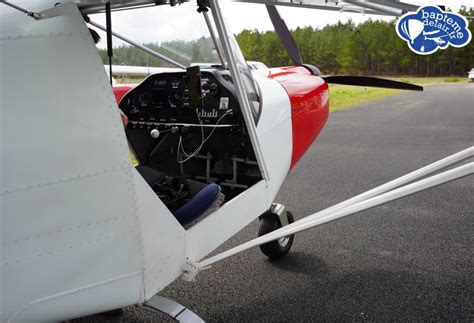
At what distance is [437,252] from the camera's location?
3.88 meters

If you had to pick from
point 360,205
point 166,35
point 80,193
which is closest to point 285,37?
point 166,35

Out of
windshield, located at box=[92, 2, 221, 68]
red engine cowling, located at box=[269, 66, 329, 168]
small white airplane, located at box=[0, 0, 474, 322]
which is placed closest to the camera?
small white airplane, located at box=[0, 0, 474, 322]

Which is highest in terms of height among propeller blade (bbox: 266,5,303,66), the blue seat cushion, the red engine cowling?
propeller blade (bbox: 266,5,303,66)

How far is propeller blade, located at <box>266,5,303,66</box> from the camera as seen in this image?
4504mm

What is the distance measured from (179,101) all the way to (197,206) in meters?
1.20

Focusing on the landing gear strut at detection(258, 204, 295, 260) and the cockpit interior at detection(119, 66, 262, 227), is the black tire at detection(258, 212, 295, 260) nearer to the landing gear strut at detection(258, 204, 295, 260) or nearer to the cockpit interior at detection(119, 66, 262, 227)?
the landing gear strut at detection(258, 204, 295, 260)

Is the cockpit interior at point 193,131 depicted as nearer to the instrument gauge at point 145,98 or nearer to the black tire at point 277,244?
the instrument gauge at point 145,98

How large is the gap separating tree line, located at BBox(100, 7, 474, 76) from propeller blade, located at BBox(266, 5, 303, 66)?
29 centimetres

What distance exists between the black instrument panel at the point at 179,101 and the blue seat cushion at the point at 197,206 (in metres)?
0.75

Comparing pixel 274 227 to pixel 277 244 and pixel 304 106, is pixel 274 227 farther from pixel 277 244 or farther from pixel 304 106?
pixel 304 106

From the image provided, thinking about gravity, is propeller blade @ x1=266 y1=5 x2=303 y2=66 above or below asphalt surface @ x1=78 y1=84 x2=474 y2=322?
above

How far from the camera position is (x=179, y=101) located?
3594 mm

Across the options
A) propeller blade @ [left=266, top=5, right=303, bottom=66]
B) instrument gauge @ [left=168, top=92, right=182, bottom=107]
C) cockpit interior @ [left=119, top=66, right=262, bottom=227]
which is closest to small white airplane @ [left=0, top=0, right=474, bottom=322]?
cockpit interior @ [left=119, top=66, right=262, bottom=227]

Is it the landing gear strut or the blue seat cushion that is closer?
the blue seat cushion
